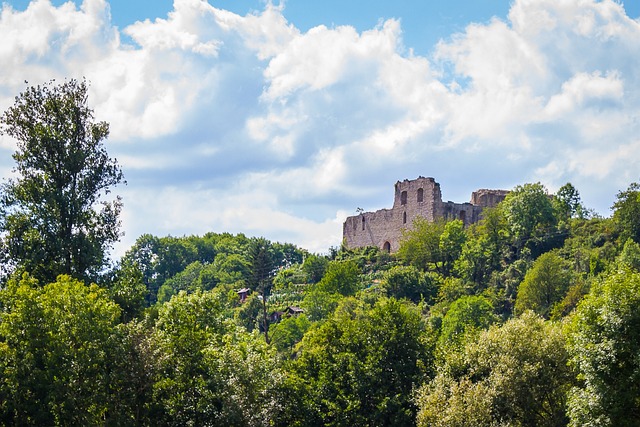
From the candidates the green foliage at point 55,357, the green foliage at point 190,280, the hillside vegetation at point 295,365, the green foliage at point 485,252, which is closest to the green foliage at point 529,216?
the green foliage at point 485,252

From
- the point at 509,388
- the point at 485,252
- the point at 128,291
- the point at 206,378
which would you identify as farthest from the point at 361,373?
the point at 485,252

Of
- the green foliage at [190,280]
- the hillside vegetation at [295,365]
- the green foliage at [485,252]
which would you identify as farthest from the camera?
the green foliage at [190,280]

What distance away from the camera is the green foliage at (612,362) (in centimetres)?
2798

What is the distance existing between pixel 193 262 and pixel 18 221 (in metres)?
96.6

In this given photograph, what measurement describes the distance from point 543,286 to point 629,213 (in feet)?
43.0

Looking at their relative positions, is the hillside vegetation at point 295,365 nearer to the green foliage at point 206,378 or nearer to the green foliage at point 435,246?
the green foliage at point 206,378

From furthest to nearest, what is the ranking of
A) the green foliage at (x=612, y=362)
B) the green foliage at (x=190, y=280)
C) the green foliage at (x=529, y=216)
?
the green foliage at (x=190, y=280) < the green foliage at (x=529, y=216) < the green foliage at (x=612, y=362)

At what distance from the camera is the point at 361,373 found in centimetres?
3706

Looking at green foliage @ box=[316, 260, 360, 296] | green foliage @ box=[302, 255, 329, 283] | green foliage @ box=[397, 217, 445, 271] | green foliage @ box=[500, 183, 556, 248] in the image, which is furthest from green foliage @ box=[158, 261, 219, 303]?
green foliage @ box=[500, 183, 556, 248]

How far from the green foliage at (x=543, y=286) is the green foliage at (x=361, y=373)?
29841 mm

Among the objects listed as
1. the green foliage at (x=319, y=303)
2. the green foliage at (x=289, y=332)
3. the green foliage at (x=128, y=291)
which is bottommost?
the green foliage at (x=128, y=291)

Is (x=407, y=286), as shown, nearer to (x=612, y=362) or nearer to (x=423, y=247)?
(x=423, y=247)

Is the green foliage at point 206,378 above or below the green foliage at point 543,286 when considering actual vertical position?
below

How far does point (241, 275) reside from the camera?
114 metres
